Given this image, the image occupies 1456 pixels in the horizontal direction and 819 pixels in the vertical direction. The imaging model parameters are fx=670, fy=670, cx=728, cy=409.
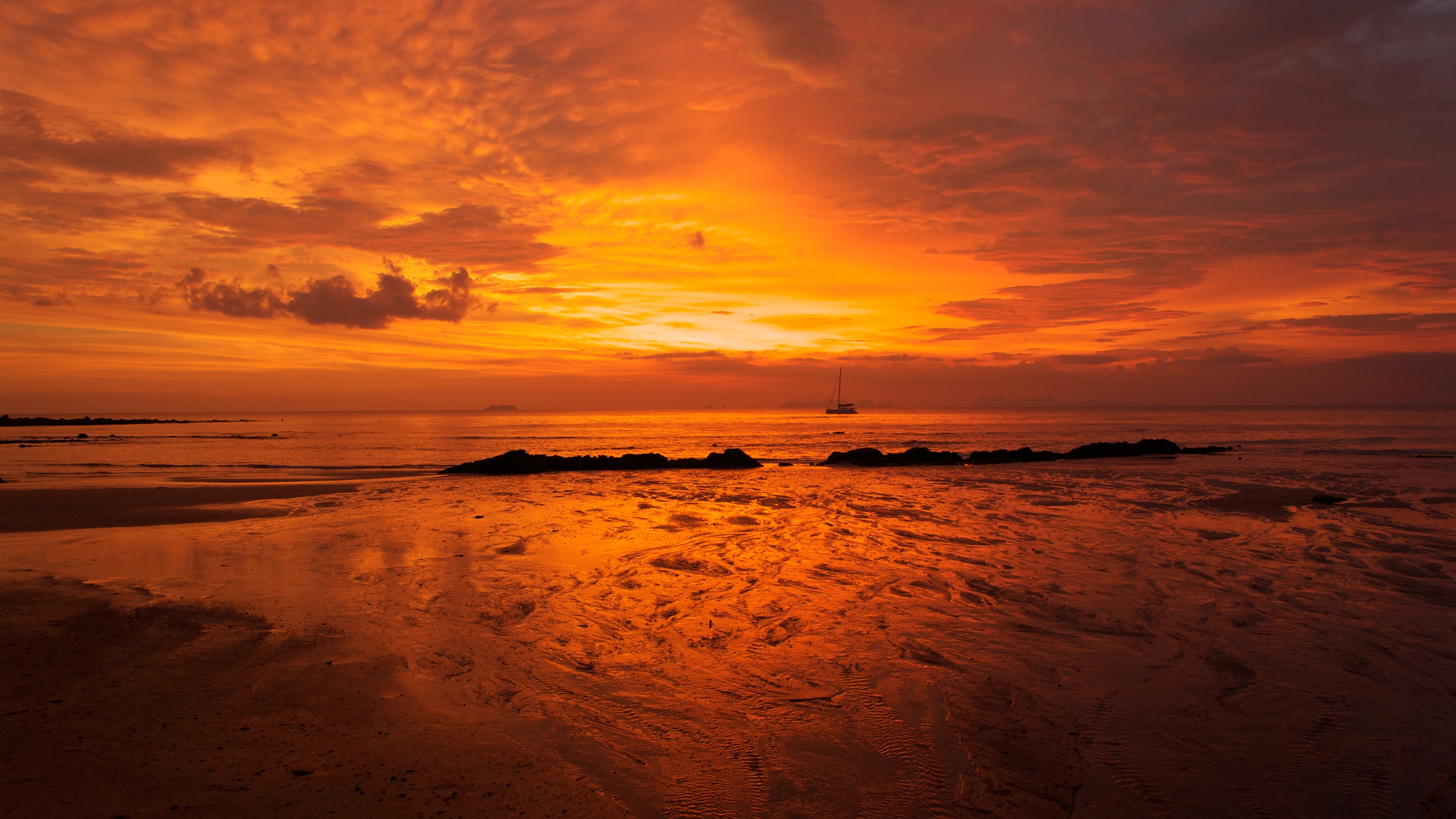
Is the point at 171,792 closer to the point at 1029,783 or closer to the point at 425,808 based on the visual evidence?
the point at 425,808

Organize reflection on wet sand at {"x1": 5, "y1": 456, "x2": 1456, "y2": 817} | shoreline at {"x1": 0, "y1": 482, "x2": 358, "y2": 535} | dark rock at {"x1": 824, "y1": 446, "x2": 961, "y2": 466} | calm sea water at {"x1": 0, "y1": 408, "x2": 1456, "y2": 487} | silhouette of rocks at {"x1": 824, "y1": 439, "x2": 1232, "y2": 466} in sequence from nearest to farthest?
1. reflection on wet sand at {"x1": 5, "y1": 456, "x2": 1456, "y2": 817}
2. shoreline at {"x1": 0, "y1": 482, "x2": 358, "y2": 535}
3. calm sea water at {"x1": 0, "y1": 408, "x2": 1456, "y2": 487}
4. dark rock at {"x1": 824, "y1": 446, "x2": 961, "y2": 466}
5. silhouette of rocks at {"x1": 824, "y1": 439, "x2": 1232, "y2": 466}

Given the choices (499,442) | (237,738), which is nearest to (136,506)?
(237,738)

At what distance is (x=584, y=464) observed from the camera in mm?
31750

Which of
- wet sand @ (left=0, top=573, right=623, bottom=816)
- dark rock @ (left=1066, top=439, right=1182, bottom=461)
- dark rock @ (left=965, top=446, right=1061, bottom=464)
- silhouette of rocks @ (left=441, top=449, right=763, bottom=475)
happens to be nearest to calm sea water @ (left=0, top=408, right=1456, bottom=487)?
silhouette of rocks @ (left=441, top=449, right=763, bottom=475)

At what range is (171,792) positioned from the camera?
4238 millimetres

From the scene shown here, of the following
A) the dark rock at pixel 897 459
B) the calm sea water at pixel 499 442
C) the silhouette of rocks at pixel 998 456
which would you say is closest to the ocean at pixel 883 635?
the dark rock at pixel 897 459

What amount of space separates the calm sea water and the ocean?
16.2 m

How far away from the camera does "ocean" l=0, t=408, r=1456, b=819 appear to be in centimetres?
470

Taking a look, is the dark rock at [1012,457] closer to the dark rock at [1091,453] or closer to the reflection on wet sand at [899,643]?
the dark rock at [1091,453]

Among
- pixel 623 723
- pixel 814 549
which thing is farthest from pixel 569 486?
pixel 623 723

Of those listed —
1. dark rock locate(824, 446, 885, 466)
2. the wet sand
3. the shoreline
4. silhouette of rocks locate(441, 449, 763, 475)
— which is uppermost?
dark rock locate(824, 446, 885, 466)

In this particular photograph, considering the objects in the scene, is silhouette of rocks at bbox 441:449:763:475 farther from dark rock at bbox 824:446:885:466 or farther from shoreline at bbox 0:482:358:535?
shoreline at bbox 0:482:358:535

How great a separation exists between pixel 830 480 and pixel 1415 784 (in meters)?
22.0

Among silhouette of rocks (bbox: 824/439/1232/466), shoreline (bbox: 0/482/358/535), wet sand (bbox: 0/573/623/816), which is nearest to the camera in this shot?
wet sand (bbox: 0/573/623/816)
